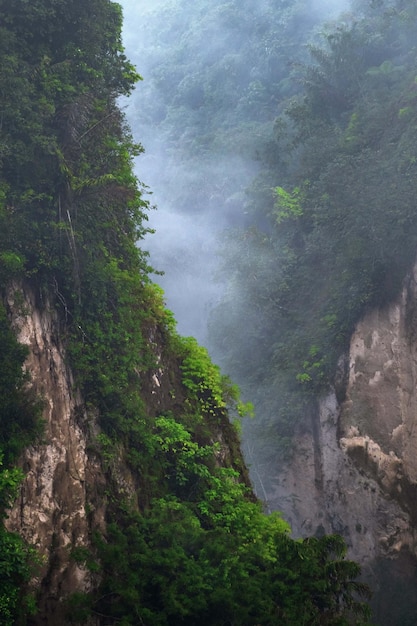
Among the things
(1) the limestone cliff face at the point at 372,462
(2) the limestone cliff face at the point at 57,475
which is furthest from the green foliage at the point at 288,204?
(2) the limestone cliff face at the point at 57,475

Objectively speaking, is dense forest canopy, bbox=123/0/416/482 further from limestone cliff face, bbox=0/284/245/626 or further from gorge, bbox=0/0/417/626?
limestone cliff face, bbox=0/284/245/626

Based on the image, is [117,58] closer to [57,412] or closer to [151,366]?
[151,366]

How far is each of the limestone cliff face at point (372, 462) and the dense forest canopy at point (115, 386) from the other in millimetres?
9088

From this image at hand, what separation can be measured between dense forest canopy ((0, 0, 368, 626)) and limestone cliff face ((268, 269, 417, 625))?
9088 mm

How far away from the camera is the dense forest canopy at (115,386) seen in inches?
361

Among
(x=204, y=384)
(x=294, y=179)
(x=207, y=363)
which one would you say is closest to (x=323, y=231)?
(x=294, y=179)

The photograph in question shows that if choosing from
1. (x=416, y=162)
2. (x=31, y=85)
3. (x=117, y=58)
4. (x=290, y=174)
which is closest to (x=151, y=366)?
(x=31, y=85)


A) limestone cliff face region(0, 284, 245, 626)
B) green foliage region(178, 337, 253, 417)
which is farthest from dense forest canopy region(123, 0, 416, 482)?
limestone cliff face region(0, 284, 245, 626)

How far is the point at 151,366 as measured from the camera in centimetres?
1206

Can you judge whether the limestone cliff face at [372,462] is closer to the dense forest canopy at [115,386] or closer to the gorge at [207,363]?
the gorge at [207,363]

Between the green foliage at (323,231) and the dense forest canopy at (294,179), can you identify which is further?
the dense forest canopy at (294,179)

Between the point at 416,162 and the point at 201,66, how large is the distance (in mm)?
21396

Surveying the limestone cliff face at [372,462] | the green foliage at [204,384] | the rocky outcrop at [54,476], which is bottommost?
the rocky outcrop at [54,476]

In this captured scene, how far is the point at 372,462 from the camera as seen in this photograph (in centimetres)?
2120
